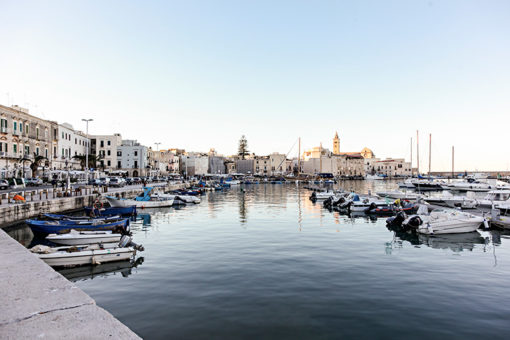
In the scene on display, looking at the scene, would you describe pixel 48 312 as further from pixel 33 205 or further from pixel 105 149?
pixel 105 149

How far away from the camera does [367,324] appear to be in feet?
32.0

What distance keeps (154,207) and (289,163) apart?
491 ft

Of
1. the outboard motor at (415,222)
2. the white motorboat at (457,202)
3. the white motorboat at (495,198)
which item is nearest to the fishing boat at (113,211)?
the outboard motor at (415,222)

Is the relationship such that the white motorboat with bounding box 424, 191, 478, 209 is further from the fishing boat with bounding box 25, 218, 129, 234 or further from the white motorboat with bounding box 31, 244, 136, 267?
the white motorboat with bounding box 31, 244, 136, 267

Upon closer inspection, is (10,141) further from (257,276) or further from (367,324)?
(367,324)

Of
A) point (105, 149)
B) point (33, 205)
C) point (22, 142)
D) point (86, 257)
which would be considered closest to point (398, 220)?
point (86, 257)

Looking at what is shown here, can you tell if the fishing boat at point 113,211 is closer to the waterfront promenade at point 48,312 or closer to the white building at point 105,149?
the waterfront promenade at point 48,312

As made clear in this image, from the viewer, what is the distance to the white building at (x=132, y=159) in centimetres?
9781

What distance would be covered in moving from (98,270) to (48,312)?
950 centimetres

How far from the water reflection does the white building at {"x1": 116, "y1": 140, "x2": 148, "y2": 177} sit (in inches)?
3455

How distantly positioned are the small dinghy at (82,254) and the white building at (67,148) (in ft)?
176

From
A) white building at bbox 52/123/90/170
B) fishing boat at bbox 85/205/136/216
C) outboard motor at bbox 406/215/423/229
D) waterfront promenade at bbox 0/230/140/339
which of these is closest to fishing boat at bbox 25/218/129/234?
fishing boat at bbox 85/205/136/216

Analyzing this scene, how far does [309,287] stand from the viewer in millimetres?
12867

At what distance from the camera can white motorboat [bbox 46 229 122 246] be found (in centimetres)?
1939
